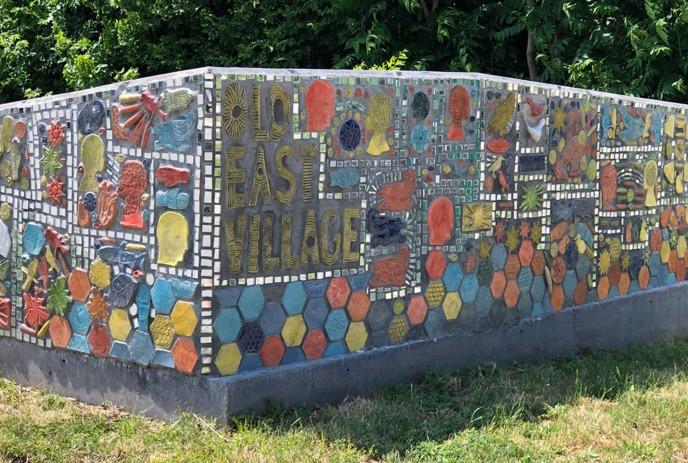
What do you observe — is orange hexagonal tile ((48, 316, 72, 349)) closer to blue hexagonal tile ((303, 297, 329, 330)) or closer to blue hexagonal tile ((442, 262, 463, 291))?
blue hexagonal tile ((303, 297, 329, 330))

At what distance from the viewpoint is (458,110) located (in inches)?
307

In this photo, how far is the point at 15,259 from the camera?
7.53 metres

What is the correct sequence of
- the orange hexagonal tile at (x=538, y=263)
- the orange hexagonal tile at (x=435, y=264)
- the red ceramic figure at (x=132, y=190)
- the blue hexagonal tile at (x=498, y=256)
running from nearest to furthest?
the red ceramic figure at (x=132, y=190) → the orange hexagonal tile at (x=435, y=264) → the blue hexagonal tile at (x=498, y=256) → the orange hexagonal tile at (x=538, y=263)

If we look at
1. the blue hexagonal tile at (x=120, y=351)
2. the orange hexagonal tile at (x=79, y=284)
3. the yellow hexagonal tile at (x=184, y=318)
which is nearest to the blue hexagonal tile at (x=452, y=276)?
the yellow hexagonal tile at (x=184, y=318)

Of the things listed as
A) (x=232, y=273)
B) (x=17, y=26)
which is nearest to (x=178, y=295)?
(x=232, y=273)

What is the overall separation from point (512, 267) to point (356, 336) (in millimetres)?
1716

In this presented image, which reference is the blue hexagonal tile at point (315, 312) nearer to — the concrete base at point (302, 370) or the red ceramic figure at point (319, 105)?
the concrete base at point (302, 370)

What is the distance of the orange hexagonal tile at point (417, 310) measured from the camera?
759 centimetres

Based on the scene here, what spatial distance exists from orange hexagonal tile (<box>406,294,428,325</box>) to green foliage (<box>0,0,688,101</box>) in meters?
4.68

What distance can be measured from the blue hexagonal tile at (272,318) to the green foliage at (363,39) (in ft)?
18.4

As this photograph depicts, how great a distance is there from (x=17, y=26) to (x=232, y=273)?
9.01 metres

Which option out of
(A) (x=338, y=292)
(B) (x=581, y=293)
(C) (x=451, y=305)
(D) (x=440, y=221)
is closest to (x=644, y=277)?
(B) (x=581, y=293)

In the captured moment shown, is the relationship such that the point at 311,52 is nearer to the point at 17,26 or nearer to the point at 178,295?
the point at 17,26

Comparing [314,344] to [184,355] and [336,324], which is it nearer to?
[336,324]
